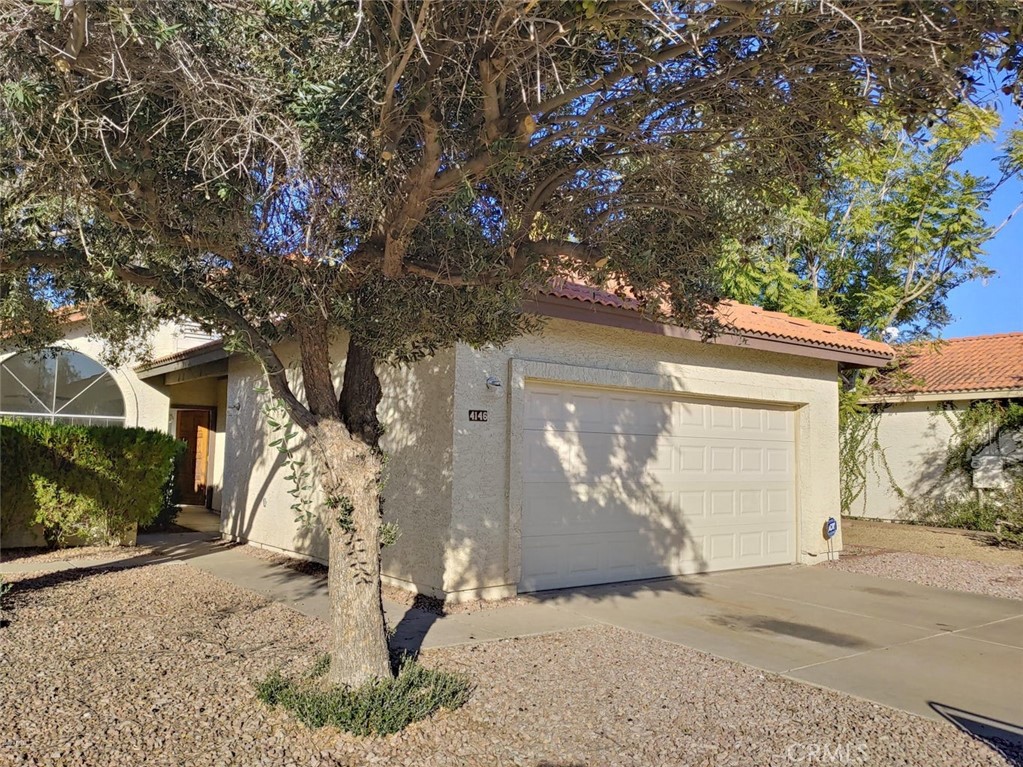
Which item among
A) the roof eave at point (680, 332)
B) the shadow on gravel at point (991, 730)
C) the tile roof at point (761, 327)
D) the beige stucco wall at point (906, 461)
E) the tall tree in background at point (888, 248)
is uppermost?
the tall tree in background at point (888, 248)

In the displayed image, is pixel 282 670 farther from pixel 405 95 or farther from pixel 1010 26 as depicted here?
pixel 1010 26

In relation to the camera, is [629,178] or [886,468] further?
[886,468]

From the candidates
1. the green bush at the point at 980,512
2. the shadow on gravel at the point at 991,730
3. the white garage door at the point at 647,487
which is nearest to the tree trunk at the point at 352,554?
the shadow on gravel at the point at 991,730

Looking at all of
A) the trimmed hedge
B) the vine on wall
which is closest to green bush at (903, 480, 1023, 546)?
the vine on wall

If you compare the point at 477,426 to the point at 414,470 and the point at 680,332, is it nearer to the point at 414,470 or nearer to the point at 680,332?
the point at 414,470

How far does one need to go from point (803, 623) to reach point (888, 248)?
1487 centimetres

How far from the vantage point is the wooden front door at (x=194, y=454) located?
62.4ft

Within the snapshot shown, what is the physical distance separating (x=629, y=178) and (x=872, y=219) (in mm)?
15608

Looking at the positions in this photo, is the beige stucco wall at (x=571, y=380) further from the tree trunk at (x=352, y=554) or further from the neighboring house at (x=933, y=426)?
the neighboring house at (x=933, y=426)

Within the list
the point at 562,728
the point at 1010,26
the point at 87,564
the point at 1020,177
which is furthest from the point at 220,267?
the point at 1020,177

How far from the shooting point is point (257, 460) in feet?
42.4

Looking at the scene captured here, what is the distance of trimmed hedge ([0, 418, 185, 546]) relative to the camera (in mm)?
11305

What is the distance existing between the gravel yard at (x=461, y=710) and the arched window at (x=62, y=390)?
10.3 metres

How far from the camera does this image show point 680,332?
10289 millimetres
